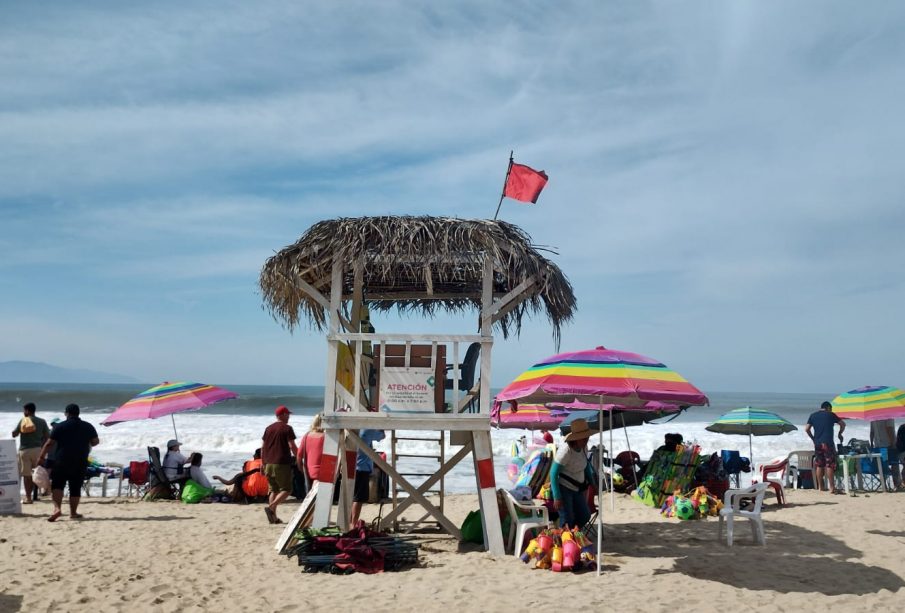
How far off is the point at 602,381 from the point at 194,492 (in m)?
7.86

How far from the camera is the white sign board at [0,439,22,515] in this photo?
9891 mm

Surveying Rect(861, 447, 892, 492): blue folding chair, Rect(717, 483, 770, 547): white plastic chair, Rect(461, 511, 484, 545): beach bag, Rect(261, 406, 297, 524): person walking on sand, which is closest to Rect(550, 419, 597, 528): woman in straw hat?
Rect(461, 511, 484, 545): beach bag

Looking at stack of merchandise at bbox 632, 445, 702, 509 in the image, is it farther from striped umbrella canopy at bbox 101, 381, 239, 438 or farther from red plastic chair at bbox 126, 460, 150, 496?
red plastic chair at bbox 126, 460, 150, 496

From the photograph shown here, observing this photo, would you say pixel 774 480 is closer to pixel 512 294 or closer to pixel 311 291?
pixel 512 294

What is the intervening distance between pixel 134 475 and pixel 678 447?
8.77m

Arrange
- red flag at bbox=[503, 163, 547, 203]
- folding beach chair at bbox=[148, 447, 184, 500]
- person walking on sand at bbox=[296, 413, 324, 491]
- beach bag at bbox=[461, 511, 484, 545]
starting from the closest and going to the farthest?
1. beach bag at bbox=[461, 511, 484, 545]
2. red flag at bbox=[503, 163, 547, 203]
3. person walking on sand at bbox=[296, 413, 324, 491]
4. folding beach chair at bbox=[148, 447, 184, 500]

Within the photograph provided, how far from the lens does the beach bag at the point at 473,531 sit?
317 inches

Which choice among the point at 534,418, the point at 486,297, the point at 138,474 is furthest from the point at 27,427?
the point at 534,418

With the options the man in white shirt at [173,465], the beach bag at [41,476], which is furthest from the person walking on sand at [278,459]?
the beach bag at [41,476]

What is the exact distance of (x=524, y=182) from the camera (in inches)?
324

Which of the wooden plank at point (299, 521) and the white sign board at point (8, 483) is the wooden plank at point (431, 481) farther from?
the white sign board at point (8, 483)

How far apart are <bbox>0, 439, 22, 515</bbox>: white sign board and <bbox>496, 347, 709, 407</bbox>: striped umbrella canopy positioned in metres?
7.09

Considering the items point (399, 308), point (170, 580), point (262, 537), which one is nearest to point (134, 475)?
point (262, 537)

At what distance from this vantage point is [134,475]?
12.2 metres
